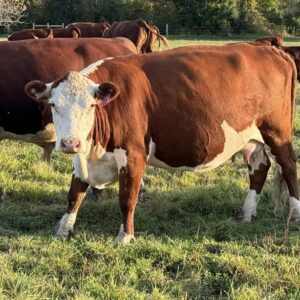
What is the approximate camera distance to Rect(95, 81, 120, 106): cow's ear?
14.4 ft

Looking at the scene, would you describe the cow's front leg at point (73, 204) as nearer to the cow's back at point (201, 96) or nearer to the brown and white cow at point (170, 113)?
the brown and white cow at point (170, 113)

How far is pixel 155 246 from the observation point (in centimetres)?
444

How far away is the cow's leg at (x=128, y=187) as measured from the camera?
15.7ft

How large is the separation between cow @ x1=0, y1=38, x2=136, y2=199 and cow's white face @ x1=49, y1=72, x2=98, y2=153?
1399 millimetres

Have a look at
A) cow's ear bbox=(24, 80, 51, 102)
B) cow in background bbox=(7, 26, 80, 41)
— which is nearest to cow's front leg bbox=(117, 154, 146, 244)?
cow's ear bbox=(24, 80, 51, 102)

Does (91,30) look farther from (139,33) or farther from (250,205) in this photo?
(250,205)

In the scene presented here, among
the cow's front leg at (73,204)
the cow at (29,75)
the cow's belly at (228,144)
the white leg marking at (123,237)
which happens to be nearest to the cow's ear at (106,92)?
the cow's belly at (228,144)

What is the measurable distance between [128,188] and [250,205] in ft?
4.44

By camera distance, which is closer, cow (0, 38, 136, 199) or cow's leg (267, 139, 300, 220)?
cow's leg (267, 139, 300, 220)

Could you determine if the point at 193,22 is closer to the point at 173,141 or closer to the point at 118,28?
the point at 118,28

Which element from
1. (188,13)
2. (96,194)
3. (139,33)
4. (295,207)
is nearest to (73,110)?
(96,194)

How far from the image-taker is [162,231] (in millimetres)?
5129

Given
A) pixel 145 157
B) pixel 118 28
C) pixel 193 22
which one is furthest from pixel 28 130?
pixel 193 22

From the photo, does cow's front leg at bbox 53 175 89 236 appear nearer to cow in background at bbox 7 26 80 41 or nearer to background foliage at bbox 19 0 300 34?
cow in background at bbox 7 26 80 41
